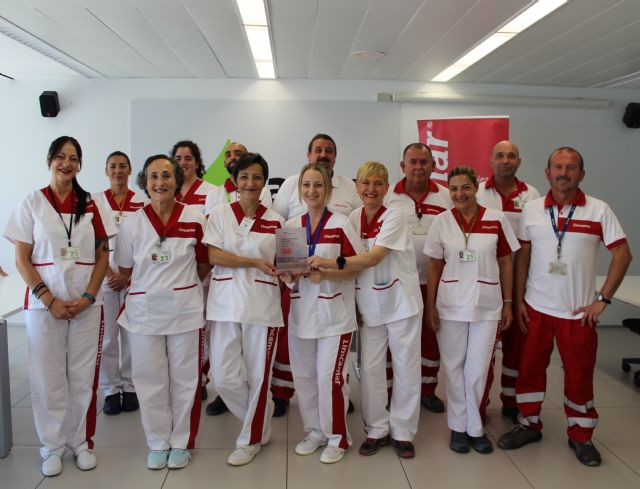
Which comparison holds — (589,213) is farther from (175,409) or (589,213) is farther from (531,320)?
(175,409)

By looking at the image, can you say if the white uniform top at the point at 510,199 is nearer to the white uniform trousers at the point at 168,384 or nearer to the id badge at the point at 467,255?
the id badge at the point at 467,255

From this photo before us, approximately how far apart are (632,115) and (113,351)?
22.6ft

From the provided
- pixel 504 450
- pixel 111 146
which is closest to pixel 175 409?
pixel 504 450

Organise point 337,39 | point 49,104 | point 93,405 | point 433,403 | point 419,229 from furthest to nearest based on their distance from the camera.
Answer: point 49,104, point 337,39, point 433,403, point 419,229, point 93,405

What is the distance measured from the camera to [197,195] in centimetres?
392

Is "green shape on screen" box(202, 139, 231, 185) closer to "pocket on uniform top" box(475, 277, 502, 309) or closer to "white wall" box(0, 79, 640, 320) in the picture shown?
"white wall" box(0, 79, 640, 320)

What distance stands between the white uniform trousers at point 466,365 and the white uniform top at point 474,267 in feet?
0.29

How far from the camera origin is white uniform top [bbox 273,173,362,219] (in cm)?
347

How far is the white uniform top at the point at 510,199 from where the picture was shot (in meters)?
3.50

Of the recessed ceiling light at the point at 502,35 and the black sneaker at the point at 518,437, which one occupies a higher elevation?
the recessed ceiling light at the point at 502,35

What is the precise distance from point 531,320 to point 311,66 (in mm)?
3877

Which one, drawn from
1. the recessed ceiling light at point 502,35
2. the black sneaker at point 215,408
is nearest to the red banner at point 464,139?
the recessed ceiling light at point 502,35

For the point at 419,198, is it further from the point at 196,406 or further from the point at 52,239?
the point at 52,239

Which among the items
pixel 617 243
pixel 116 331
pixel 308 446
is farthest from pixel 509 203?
pixel 116 331
